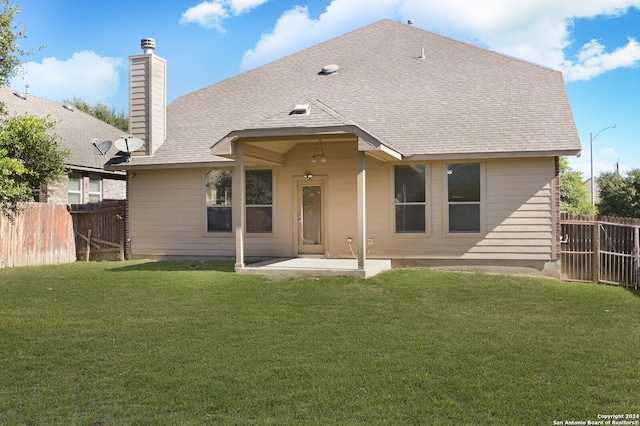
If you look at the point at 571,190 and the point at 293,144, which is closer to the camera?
the point at 293,144

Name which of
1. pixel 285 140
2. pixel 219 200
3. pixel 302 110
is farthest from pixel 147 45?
pixel 302 110

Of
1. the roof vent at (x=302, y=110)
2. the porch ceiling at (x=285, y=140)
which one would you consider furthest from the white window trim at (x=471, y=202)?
the roof vent at (x=302, y=110)

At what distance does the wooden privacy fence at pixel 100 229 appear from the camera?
16.0 metres

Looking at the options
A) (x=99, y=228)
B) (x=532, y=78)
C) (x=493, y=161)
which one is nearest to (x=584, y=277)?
(x=493, y=161)

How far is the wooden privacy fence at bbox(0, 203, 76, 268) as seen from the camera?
47.8 ft

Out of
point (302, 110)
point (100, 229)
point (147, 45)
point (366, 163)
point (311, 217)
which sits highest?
point (147, 45)

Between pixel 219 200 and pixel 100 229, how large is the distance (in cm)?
406

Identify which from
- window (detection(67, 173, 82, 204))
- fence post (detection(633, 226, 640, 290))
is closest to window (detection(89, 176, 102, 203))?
window (detection(67, 173, 82, 204))

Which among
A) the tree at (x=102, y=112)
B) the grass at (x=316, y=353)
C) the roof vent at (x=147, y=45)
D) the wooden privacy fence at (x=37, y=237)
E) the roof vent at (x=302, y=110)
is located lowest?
the grass at (x=316, y=353)

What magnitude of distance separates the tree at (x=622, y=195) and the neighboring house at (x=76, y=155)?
2263 centimetres

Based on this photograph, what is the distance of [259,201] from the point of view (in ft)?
48.7

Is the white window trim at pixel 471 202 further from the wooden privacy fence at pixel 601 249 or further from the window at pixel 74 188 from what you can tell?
the window at pixel 74 188

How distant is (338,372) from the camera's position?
5547 mm

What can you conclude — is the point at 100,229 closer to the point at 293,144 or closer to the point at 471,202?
the point at 293,144
